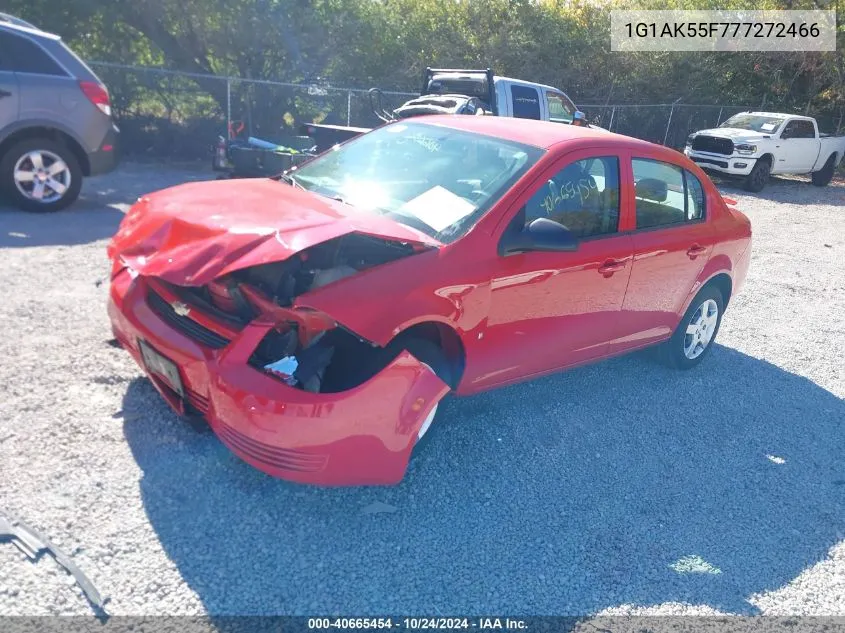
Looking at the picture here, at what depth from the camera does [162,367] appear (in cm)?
337

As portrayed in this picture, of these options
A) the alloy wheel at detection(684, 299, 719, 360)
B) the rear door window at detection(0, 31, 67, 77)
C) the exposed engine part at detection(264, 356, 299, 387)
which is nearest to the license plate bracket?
the exposed engine part at detection(264, 356, 299, 387)

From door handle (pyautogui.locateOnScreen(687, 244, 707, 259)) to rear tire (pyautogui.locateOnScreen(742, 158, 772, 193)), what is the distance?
A: 1313 centimetres

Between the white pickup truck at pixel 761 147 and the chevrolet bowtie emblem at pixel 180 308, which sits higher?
the chevrolet bowtie emblem at pixel 180 308

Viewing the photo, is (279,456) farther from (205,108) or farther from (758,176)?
(758,176)


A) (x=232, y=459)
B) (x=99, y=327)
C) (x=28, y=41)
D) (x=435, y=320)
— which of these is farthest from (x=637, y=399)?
(x=28, y=41)

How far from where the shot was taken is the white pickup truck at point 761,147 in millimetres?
16578

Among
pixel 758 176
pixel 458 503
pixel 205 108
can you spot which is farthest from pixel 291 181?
pixel 758 176

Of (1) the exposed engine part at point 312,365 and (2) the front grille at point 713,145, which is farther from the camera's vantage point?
(2) the front grille at point 713,145

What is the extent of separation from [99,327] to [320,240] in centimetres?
253

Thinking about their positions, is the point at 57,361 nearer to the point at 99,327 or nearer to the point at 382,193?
the point at 99,327

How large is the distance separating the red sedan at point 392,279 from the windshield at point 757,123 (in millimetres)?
14258

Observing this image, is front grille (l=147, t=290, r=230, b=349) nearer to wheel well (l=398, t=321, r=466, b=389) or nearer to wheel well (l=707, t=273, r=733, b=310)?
wheel well (l=398, t=321, r=466, b=389)

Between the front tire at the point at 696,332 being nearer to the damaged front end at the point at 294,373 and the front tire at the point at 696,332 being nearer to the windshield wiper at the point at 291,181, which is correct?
the damaged front end at the point at 294,373

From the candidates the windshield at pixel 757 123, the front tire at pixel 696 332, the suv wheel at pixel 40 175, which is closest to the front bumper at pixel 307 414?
the front tire at pixel 696 332
